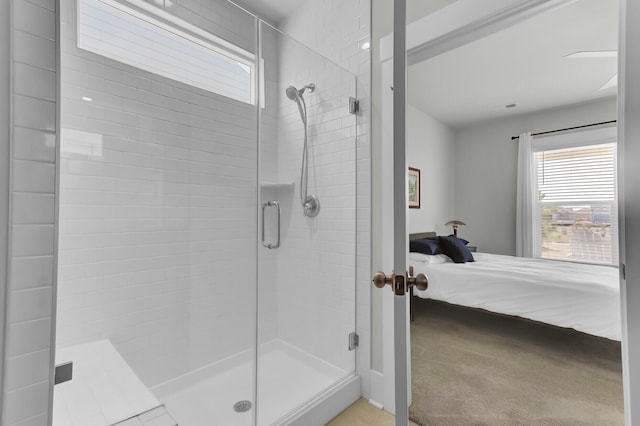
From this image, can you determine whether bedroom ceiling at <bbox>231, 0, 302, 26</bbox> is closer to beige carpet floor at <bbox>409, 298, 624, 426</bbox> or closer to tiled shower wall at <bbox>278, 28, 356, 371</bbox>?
tiled shower wall at <bbox>278, 28, 356, 371</bbox>

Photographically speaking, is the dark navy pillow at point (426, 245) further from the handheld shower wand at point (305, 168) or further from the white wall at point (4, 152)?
the white wall at point (4, 152)

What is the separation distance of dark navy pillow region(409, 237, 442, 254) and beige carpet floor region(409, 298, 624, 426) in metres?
0.29

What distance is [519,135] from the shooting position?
1881 millimetres

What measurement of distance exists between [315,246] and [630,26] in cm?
160

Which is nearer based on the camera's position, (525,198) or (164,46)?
(164,46)

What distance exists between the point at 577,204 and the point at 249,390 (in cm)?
202

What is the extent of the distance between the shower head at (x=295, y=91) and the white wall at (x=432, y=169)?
0.64 metres

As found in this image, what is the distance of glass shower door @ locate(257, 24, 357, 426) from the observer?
167 cm

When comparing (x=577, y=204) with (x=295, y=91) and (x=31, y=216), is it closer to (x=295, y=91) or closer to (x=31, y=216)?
(x=295, y=91)

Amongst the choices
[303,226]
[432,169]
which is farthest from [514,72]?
[303,226]

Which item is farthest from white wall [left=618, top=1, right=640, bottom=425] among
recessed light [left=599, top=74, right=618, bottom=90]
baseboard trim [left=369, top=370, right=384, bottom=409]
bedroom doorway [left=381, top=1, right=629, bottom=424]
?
baseboard trim [left=369, top=370, right=384, bottom=409]

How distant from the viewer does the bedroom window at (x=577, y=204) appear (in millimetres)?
1312

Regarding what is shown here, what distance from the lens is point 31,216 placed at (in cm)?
66

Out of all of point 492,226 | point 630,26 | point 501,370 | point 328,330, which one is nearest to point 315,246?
point 328,330
